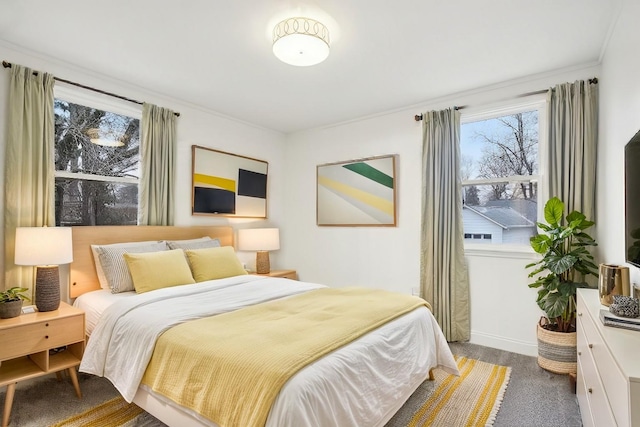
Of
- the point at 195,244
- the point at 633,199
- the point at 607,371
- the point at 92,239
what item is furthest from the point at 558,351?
the point at 92,239

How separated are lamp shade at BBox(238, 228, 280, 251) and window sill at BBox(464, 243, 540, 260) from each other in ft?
7.52

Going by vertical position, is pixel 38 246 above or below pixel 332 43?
below

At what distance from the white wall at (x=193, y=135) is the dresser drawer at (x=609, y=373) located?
140 inches

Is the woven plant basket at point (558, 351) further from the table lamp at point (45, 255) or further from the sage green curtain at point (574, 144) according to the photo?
the table lamp at point (45, 255)

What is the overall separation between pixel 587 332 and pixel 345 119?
3.36m

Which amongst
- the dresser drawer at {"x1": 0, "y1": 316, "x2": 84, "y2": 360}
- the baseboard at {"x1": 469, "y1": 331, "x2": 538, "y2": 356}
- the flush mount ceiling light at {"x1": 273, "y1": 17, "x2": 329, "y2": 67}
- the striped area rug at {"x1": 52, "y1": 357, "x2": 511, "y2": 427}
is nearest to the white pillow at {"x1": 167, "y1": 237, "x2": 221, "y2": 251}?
the dresser drawer at {"x1": 0, "y1": 316, "x2": 84, "y2": 360}

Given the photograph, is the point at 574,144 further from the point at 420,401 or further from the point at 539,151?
the point at 420,401

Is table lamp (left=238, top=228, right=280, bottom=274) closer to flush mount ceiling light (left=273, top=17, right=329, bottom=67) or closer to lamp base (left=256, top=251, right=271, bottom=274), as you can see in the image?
lamp base (left=256, top=251, right=271, bottom=274)

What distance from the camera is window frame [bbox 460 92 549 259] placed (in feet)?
10.3

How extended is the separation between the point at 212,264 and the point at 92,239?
3.39ft

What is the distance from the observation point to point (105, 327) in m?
2.22

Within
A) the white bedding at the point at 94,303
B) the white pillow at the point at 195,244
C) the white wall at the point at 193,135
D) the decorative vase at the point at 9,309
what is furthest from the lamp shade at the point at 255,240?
the decorative vase at the point at 9,309

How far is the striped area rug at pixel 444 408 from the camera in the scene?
6.82 feet

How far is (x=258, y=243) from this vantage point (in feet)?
13.8
